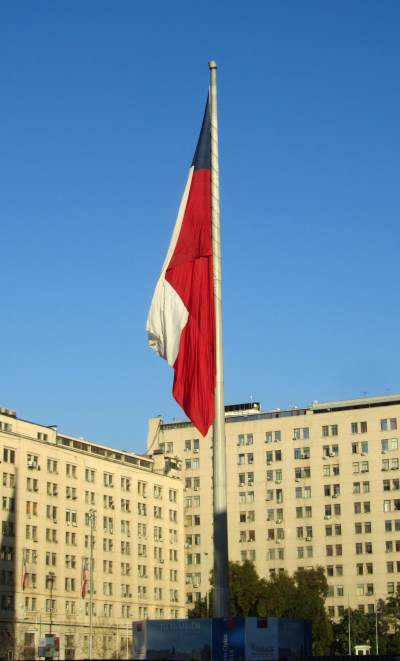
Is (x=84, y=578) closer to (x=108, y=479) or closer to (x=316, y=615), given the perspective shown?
(x=108, y=479)

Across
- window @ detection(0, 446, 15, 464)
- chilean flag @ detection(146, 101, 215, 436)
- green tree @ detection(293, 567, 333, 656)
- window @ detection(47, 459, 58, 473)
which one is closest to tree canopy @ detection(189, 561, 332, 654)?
green tree @ detection(293, 567, 333, 656)

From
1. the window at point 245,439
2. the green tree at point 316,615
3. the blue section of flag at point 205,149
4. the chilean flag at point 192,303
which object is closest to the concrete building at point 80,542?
the window at point 245,439

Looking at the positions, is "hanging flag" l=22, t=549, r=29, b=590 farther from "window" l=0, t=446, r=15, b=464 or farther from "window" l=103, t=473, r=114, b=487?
"window" l=103, t=473, r=114, b=487

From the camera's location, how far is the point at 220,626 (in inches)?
1081

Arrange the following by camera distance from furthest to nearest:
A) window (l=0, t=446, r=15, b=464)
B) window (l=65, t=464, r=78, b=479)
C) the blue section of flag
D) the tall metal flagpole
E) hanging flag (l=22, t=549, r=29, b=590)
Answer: window (l=65, t=464, r=78, b=479), window (l=0, t=446, r=15, b=464), hanging flag (l=22, t=549, r=29, b=590), the blue section of flag, the tall metal flagpole

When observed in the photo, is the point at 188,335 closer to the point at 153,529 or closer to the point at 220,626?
the point at 220,626

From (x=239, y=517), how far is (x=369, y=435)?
22070 millimetres

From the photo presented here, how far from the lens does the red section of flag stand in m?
30.9

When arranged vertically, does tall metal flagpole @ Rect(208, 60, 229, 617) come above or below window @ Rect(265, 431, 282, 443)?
below

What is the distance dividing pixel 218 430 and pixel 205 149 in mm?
8587

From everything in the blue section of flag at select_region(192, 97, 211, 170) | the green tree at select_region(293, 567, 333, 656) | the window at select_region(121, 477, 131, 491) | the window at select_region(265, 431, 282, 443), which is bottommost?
the green tree at select_region(293, 567, 333, 656)

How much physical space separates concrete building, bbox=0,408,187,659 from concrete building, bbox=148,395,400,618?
11.9m

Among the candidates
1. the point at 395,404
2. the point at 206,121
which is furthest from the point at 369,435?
the point at 206,121

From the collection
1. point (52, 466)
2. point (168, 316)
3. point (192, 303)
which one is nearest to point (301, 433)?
point (52, 466)
